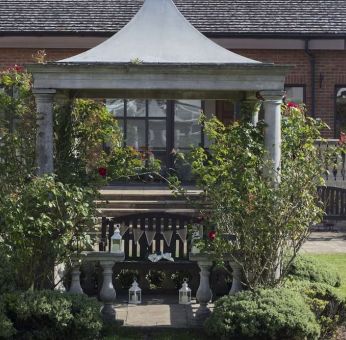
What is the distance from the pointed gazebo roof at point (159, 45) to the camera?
8.08m

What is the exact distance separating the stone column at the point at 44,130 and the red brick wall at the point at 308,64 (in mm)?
11211

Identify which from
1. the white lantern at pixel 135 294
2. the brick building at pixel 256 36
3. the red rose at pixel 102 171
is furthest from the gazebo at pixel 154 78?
the brick building at pixel 256 36

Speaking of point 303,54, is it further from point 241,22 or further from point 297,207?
point 297,207

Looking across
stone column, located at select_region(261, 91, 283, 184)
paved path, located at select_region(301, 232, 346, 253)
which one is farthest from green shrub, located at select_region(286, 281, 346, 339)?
paved path, located at select_region(301, 232, 346, 253)

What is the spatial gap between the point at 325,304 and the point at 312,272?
5.05 feet

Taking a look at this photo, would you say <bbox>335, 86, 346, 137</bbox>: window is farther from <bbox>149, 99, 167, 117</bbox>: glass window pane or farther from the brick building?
<bbox>149, 99, 167, 117</bbox>: glass window pane

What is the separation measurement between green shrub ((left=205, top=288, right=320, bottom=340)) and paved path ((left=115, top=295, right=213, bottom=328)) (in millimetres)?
900

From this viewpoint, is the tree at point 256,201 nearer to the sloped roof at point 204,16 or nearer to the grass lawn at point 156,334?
the grass lawn at point 156,334

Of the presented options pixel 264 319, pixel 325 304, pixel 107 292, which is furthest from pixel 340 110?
pixel 264 319

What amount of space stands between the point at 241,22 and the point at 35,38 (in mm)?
5044

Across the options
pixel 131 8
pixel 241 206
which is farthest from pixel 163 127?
pixel 241 206

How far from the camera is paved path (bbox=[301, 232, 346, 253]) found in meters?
13.4

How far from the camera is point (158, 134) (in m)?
19.6

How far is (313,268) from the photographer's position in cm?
920
